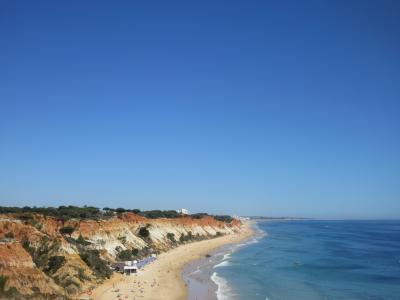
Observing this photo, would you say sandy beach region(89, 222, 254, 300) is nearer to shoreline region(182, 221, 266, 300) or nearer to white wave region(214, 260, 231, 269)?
shoreline region(182, 221, 266, 300)

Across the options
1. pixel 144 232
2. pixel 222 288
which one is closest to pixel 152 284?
pixel 222 288

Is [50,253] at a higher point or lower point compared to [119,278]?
higher

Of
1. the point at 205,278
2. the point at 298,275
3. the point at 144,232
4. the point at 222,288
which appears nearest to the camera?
the point at 222,288

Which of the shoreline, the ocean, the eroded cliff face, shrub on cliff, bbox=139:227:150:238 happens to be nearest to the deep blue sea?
the ocean

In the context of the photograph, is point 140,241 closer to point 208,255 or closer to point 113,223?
point 113,223

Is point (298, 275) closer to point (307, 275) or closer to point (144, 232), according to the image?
point (307, 275)

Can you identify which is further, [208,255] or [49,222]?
[208,255]

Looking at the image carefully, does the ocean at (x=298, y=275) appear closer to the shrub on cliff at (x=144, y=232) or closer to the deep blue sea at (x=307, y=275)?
the deep blue sea at (x=307, y=275)

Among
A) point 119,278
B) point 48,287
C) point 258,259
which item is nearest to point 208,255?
point 258,259
